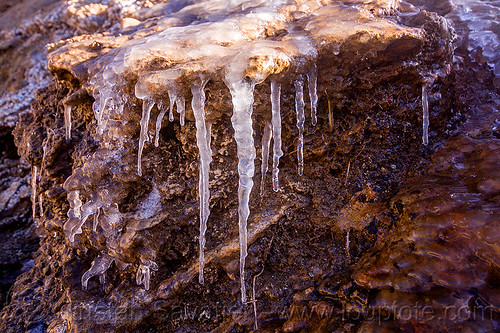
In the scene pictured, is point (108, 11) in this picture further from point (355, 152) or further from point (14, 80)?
point (355, 152)

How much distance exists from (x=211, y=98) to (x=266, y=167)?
0.66m

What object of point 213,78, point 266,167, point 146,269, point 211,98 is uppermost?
point 213,78

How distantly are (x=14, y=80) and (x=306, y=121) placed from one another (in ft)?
17.3

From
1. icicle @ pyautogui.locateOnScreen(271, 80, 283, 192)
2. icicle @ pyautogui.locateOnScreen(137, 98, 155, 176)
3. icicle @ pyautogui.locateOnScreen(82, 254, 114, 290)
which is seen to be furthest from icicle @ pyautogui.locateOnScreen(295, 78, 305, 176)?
icicle @ pyautogui.locateOnScreen(82, 254, 114, 290)

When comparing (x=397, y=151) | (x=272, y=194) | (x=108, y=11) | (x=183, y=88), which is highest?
(x=108, y=11)

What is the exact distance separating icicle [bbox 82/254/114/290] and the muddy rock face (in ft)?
0.04

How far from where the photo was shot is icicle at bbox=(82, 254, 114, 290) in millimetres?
2606

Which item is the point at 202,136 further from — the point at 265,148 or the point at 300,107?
the point at 300,107

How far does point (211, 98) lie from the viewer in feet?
7.03

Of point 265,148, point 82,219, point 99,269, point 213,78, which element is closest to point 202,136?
point 213,78

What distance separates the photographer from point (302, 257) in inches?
93.7

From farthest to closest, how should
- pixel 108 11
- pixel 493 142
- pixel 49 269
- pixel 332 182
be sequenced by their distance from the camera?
pixel 108 11 → pixel 49 269 → pixel 332 182 → pixel 493 142

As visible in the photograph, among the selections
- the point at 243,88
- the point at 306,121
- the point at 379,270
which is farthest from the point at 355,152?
the point at 243,88

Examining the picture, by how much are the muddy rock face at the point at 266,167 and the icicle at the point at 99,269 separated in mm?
12
